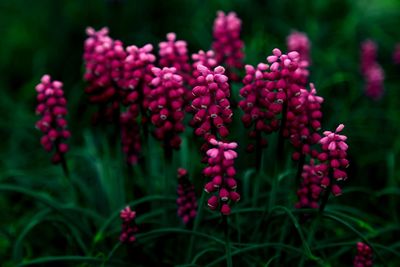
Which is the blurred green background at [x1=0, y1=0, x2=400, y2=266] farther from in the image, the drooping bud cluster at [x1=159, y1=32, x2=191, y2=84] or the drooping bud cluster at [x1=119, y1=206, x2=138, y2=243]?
the drooping bud cluster at [x1=119, y1=206, x2=138, y2=243]

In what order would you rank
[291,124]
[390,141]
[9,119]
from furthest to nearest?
[9,119]
[390,141]
[291,124]

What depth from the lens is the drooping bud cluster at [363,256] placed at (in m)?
2.88

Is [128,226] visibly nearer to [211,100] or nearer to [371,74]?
[211,100]

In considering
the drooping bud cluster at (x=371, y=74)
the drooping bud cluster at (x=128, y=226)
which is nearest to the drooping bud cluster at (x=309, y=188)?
the drooping bud cluster at (x=128, y=226)

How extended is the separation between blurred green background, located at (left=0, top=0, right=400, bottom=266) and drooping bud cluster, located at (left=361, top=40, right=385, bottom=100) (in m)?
0.20

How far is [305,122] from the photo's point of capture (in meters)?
2.87

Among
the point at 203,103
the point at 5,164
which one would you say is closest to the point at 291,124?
the point at 203,103

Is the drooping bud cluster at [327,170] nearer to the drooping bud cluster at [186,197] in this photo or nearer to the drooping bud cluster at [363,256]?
the drooping bud cluster at [363,256]

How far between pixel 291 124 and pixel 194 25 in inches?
179

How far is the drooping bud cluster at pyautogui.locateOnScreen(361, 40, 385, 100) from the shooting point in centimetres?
536

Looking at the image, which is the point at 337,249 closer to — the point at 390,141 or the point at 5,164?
the point at 390,141

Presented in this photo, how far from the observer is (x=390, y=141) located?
5137mm

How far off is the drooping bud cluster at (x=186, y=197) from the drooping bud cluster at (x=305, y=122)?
665 millimetres

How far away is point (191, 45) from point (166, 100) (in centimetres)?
444
